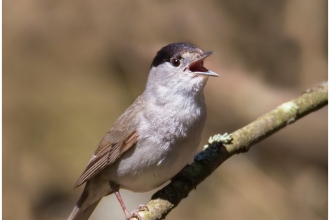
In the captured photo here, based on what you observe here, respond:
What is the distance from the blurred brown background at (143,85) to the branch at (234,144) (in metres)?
2.37

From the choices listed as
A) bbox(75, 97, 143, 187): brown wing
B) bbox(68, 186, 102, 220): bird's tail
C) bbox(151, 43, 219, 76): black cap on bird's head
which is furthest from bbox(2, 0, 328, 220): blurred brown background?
bbox(75, 97, 143, 187): brown wing

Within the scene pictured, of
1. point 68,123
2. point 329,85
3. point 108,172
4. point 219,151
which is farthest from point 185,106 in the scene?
point 68,123

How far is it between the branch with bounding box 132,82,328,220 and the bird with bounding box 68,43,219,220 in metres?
0.18

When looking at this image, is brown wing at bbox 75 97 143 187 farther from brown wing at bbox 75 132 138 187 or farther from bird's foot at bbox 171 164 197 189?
bird's foot at bbox 171 164 197 189

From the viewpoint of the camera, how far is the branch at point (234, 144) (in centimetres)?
368

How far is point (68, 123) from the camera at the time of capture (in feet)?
27.8

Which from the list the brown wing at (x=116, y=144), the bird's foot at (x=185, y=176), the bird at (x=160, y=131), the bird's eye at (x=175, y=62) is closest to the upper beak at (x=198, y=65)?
the bird at (x=160, y=131)

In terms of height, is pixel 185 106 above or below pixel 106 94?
above

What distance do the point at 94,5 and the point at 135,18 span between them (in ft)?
2.52

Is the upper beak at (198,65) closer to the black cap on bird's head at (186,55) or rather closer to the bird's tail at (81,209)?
the black cap on bird's head at (186,55)

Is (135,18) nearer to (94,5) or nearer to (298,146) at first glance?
(94,5)

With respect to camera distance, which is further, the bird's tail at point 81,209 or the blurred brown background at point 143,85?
the blurred brown background at point 143,85

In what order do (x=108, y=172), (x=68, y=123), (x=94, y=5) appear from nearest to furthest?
(x=108, y=172), (x=94, y=5), (x=68, y=123)

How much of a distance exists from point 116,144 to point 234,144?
3.42ft
